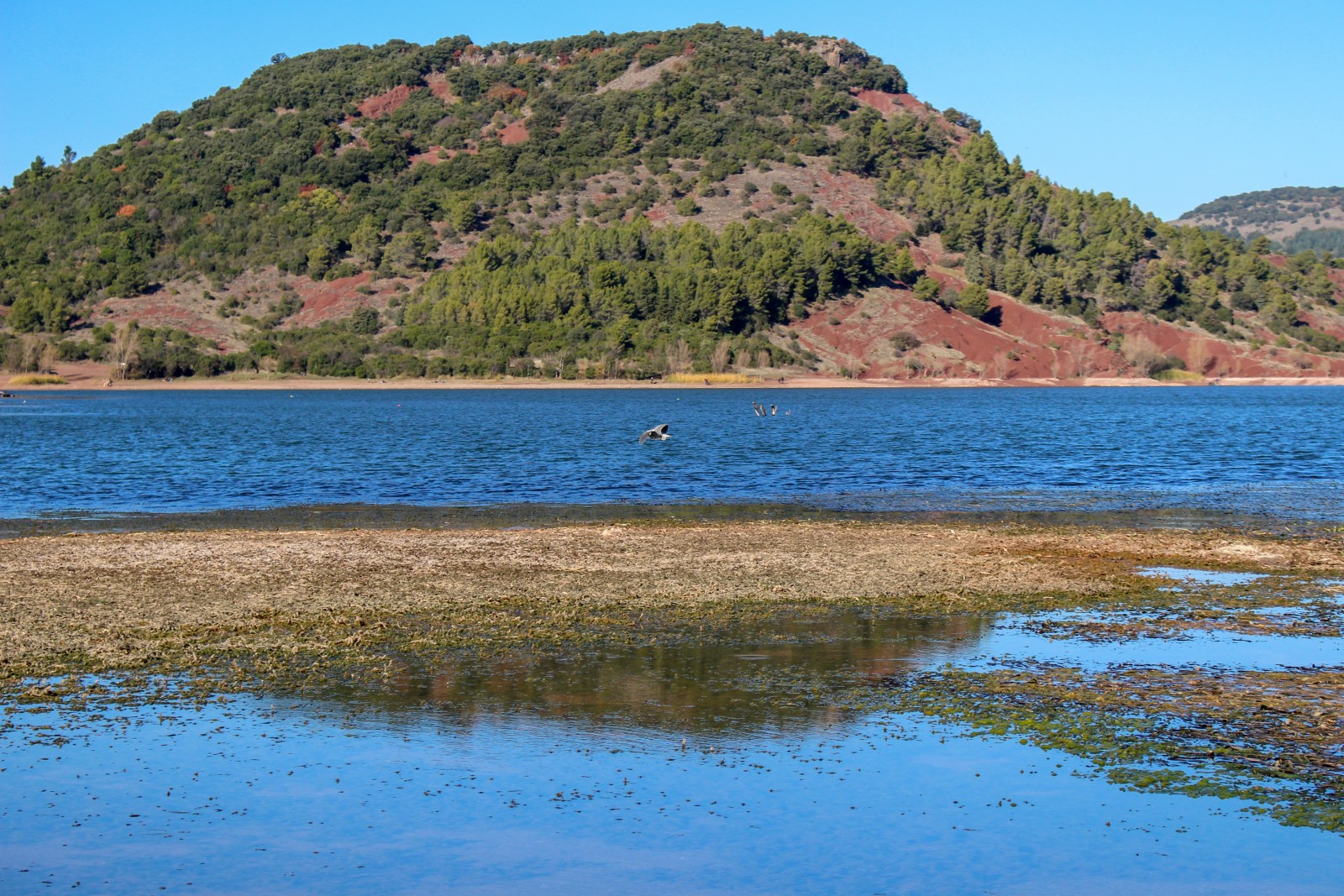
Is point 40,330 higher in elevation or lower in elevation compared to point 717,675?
higher

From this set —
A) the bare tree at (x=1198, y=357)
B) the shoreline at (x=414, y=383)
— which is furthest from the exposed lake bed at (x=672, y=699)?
the bare tree at (x=1198, y=357)

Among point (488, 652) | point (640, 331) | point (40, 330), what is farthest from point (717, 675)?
point (40, 330)

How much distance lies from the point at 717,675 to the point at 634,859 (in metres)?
5.09

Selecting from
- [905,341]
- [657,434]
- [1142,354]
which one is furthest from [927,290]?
[657,434]

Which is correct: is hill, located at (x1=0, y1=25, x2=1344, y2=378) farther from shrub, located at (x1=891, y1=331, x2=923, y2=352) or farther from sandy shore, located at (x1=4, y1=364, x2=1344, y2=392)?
sandy shore, located at (x1=4, y1=364, x2=1344, y2=392)

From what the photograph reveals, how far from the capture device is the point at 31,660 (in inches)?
576

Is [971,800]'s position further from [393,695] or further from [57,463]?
[57,463]

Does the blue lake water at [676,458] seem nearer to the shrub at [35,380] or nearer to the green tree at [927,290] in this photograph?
the shrub at [35,380]

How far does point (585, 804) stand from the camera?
1045 centimetres

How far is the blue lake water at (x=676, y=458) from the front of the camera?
35531 millimetres

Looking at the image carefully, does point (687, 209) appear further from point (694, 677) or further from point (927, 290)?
point (694, 677)

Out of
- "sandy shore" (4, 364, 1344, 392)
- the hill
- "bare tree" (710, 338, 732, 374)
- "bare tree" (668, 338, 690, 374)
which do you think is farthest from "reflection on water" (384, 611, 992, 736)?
"bare tree" (668, 338, 690, 374)

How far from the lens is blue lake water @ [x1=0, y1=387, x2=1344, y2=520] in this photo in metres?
35.5

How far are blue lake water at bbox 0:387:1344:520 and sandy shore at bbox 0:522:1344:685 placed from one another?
745 centimetres
